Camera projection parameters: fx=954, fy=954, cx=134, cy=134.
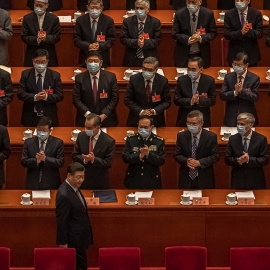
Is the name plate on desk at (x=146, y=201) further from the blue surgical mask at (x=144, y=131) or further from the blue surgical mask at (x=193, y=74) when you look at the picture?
the blue surgical mask at (x=193, y=74)

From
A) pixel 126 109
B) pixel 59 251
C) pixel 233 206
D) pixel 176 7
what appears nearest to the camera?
pixel 59 251

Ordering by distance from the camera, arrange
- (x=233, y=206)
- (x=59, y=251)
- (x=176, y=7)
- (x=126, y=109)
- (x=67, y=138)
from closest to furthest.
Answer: (x=59, y=251) → (x=233, y=206) → (x=67, y=138) → (x=126, y=109) → (x=176, y=7)

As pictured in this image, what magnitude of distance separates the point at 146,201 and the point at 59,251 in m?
1.31

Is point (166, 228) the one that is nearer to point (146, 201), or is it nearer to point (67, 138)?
point (146, 201)

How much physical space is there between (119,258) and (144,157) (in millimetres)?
1771

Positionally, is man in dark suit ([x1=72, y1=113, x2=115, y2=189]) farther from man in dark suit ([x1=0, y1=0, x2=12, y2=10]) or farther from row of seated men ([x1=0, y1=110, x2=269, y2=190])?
man in dark suit ([x1=0, y1=0, x2=12, y2=10])

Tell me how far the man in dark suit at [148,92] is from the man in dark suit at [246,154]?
106cm

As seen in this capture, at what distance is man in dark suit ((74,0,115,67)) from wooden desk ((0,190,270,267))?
266 cm

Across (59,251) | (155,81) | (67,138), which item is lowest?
(59,251)

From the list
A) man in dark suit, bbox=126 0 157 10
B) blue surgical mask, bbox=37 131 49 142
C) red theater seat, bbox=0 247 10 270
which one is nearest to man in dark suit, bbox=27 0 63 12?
man in dark suit, bbox=126 0 157 10

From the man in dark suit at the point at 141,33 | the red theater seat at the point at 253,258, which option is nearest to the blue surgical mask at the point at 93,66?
the man in dark suit at the point at 141,33

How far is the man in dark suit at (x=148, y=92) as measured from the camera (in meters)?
9.87

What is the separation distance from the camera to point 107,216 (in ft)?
28.3

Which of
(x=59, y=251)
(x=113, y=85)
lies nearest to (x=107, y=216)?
(x=59, y=251)
